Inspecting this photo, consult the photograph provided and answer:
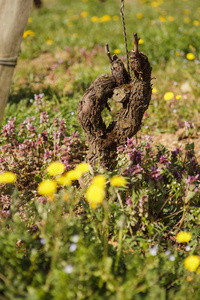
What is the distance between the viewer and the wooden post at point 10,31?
208cm

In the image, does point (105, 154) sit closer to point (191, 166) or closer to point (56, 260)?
point (191, 166)

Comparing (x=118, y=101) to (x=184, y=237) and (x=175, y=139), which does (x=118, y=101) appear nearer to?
(x=184, y=237)

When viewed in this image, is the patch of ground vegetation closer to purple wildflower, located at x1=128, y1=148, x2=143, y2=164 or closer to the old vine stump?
purple wildflower, located at x1=128, y1=148, x2=143, y2=164

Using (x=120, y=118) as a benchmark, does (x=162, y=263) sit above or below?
below

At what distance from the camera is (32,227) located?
2.41 meters

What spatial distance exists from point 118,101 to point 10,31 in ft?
3.36

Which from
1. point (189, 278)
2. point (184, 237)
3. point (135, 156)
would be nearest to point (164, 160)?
point (135, 156)

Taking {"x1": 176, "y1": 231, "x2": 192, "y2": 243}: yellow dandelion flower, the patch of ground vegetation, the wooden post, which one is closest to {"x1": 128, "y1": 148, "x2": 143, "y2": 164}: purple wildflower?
the patch of ground vegetation

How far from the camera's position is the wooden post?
2078 mm

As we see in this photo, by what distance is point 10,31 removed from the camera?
6.97 feet

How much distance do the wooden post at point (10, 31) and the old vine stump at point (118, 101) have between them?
69 cm

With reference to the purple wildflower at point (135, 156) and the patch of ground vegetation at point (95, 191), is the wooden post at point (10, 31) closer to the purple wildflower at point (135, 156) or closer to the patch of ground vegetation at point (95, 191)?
the patch of ground vegetation at point (95, 191)

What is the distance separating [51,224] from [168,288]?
933mm

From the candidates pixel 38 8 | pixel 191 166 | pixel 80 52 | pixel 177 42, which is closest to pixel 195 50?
pixel 177 42
